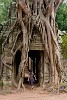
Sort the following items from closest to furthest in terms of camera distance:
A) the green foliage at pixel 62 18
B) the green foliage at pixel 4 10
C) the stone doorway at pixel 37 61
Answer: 1. the stone doorway at pixel 37 61
2. the green foliage at pixel 62 18
3. the green foliage at pixel 4 10

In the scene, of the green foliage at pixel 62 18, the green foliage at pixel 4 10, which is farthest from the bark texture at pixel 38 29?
the green foliage at pixel 4 10

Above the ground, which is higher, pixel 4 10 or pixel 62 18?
pixel 4 10

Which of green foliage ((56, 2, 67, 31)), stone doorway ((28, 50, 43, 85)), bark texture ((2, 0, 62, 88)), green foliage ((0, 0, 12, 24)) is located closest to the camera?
bark texture ((2, 0, 62, 88))

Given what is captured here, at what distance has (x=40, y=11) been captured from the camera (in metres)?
14.5

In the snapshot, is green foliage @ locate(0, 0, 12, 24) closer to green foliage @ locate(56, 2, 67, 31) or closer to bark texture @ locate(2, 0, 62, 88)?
green foliage @ locate(56, 2, 67, 31)

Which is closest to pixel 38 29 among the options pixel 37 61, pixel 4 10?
pixel 37 61

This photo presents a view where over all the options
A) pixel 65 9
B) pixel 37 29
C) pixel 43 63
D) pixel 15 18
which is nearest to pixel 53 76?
pixel 43 63

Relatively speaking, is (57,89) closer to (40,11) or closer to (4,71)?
(4,71)

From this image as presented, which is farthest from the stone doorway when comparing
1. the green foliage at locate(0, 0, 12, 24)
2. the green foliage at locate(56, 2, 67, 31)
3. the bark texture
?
the green foliage at locate(0, 0, 12, 24)

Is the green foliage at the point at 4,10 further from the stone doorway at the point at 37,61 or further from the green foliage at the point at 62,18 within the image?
the stone doorway at the point at 37,61

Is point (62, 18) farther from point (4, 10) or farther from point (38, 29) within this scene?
point (38, 29)

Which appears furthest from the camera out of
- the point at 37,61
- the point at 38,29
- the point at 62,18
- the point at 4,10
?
the point at 4,10

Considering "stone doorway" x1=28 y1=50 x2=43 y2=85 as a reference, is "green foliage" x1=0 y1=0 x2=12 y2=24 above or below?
above

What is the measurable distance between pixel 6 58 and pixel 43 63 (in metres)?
1.79
